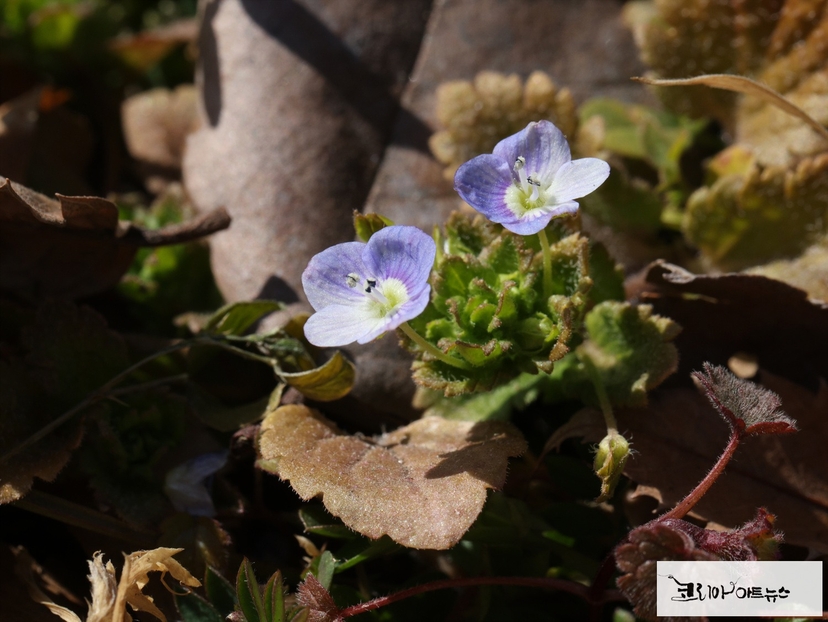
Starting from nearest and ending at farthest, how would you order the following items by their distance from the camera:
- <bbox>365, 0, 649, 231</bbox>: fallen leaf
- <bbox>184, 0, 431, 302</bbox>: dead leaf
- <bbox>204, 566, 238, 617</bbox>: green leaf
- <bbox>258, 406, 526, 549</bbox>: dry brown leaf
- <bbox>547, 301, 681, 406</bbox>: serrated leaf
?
<bbox>258, 406, 526, 549</bbox>: dry brown leaf, <bbox>204, 566, 238, 617</bbox>: green leaf, <bbox>547, 301, 681, 406</bbox>: serrated leaf, <bbox>184, 0, 431, 302</bbox>: dead leaf, <bbox>365, 0, 649, 231</bbox>: fallen leaf

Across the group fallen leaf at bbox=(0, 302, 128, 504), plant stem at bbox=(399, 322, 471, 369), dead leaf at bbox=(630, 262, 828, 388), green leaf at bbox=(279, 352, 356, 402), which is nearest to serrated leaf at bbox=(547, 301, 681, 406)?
dead leaf at bbox=(630, 262, 828, 388)

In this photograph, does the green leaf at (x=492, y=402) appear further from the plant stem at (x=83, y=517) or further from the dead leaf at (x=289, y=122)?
the plant stem at (x=83, y=517)

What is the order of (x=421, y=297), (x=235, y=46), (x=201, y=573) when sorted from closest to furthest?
(x=421, y=297), (x=201, y=573), (x=235, y=46)

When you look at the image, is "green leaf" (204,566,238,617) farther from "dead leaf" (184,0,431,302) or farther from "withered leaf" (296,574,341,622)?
"dead leaf" (184,0,431,302)

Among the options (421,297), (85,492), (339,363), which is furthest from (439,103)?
(85,492)

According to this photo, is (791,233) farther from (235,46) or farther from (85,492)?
(85,492)

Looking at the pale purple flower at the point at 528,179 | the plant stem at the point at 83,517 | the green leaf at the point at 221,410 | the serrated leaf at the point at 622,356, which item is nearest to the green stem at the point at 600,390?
the serrated leaf at the point at 622,356

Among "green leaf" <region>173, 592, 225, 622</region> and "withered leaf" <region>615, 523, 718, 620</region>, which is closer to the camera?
"withered leaf" <region>615, 523, 718, 620</region>
